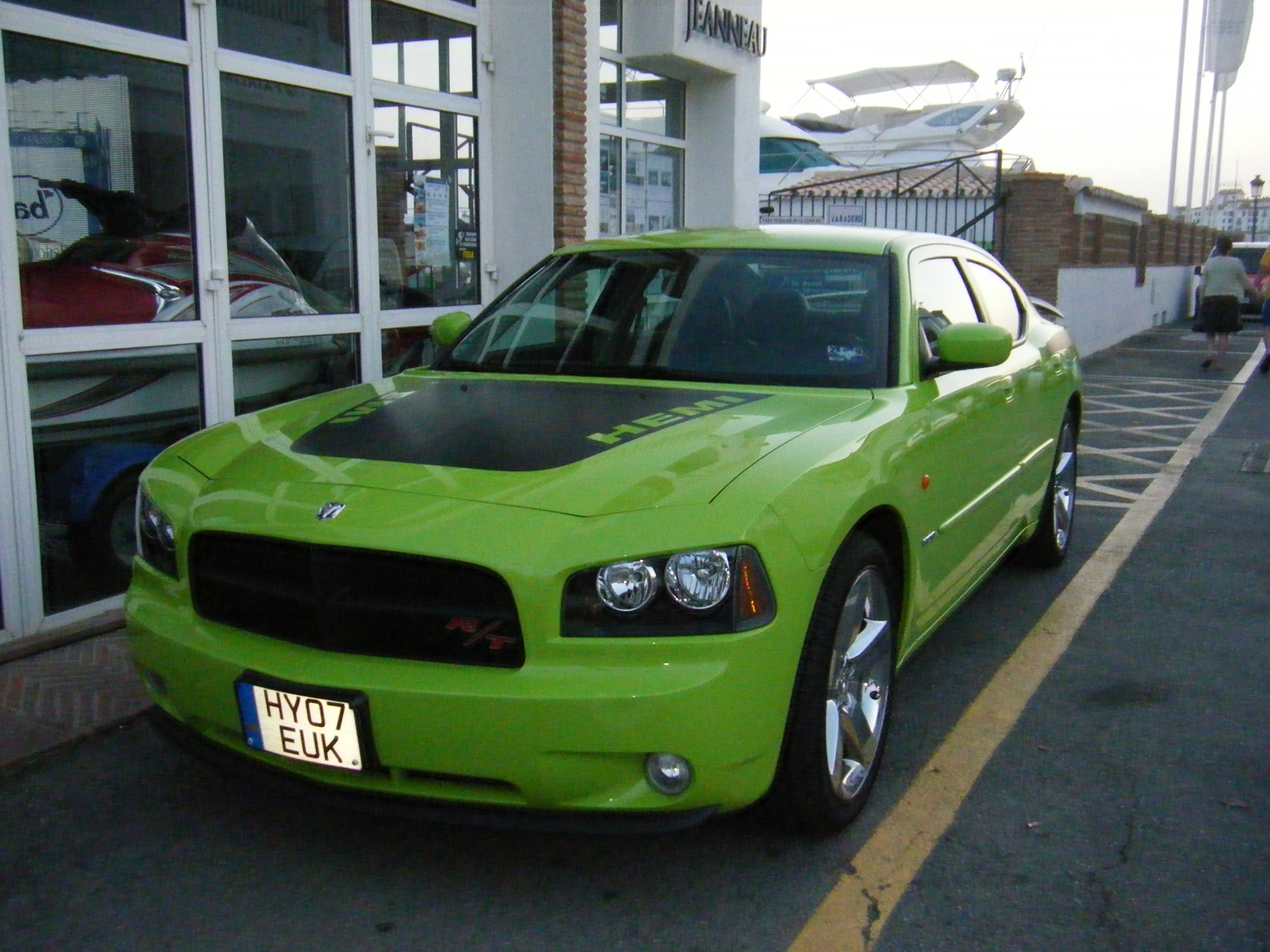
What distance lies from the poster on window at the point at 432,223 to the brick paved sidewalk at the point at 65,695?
11.4 feet

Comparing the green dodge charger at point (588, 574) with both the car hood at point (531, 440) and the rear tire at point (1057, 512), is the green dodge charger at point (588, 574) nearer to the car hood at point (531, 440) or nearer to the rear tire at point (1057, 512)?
the car hood at point (531, 440)

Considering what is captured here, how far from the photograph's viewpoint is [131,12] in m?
5.23

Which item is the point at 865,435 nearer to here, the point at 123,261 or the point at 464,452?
the point at 464,452

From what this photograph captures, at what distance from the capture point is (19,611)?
4.70 meters

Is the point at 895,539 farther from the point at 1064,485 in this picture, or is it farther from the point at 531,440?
the point at 1064,485

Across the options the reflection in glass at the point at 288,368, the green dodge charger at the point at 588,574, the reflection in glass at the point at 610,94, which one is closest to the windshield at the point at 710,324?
the green dodge charger at the point at 588,574

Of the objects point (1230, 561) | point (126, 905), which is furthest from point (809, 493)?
point (1230, 561)

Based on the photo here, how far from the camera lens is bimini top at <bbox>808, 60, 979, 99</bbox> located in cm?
5625

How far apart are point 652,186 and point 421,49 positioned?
3.74 m

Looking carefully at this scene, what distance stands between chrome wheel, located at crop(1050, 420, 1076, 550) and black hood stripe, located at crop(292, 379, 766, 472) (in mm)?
2685

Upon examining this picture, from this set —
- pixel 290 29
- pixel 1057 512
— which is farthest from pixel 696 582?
pixel 290 29

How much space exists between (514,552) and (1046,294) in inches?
617

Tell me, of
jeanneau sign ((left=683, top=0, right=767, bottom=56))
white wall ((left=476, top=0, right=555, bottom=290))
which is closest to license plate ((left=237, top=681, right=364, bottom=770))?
white wall ((left=476, top=0, right=555, bottom=290))

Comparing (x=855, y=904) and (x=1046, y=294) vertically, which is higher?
(x=1046, y=294)
